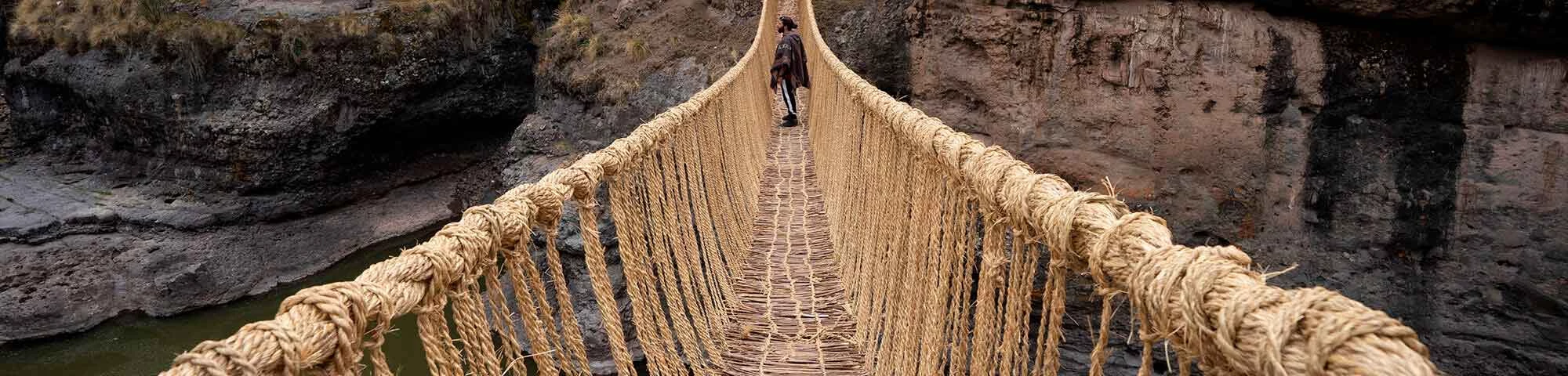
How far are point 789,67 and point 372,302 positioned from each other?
6.96m

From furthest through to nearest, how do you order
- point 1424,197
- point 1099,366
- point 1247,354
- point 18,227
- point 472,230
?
point 18,227 < point 1424,197 < point 472,230 < point 1099,366 < point 1247,354

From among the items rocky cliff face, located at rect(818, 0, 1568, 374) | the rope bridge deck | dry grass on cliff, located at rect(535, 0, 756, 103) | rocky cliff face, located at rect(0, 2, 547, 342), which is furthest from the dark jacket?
rocky cliff face, located at rect(0, 2, 547, 342)

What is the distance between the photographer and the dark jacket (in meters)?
7.70

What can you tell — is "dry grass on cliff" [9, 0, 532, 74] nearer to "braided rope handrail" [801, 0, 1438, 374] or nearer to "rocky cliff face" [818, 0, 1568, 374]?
"rocky cliff face" [818, 0, 1568, 374]

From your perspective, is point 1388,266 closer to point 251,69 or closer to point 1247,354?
point 1247,354

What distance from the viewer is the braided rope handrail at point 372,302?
751 mm

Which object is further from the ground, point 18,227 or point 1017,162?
point 1017,162

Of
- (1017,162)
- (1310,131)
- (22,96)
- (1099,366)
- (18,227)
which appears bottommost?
(18,227)

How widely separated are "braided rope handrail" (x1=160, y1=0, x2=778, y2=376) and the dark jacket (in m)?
6.14

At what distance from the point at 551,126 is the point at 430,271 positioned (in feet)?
32.5

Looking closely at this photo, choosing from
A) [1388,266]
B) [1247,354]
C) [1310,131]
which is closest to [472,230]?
[1247,354]

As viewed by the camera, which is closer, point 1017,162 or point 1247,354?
point 1247,354

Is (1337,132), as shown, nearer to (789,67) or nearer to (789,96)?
(789,67)

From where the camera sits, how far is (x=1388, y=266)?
19.6ft
